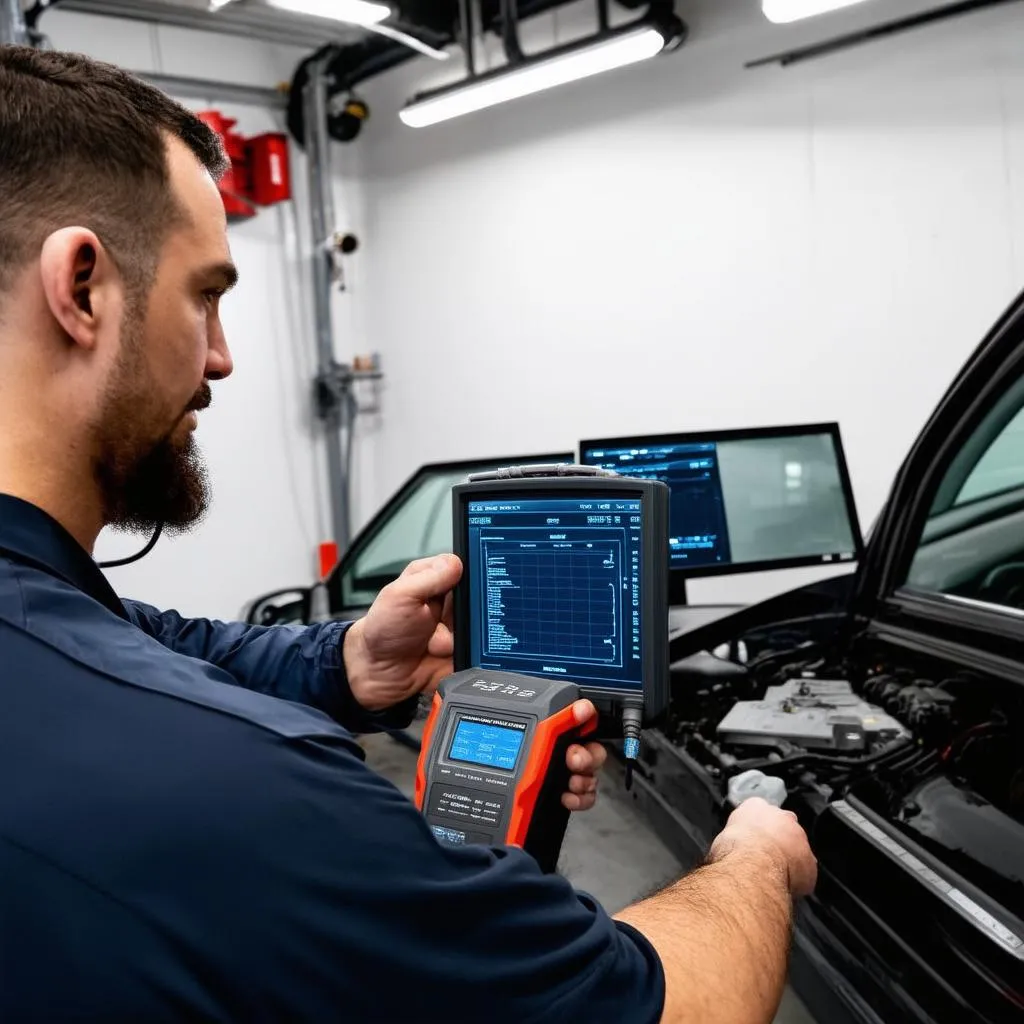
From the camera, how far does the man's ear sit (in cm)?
76

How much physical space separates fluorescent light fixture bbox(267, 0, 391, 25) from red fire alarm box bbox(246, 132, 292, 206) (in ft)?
4.16

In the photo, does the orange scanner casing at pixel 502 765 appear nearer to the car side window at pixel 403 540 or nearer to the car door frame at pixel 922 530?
the car door frame at pixel 922 530

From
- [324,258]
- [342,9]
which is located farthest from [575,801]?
[324,258]

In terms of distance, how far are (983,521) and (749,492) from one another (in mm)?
679

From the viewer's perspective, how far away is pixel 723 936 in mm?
855

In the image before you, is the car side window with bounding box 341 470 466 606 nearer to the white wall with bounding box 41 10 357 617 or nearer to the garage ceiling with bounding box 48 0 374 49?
the white wall with bounding box 41 10 357 617

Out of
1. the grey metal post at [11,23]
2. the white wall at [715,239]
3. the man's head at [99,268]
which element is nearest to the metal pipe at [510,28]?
the white wall at [715,239]

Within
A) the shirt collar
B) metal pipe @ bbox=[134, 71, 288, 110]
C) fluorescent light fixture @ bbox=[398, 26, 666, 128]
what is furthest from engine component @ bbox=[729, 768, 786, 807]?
metal pipe @ bbox=[134, 71, 288, 110]

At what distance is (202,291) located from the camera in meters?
0.89

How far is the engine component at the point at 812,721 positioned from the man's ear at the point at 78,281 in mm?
1317

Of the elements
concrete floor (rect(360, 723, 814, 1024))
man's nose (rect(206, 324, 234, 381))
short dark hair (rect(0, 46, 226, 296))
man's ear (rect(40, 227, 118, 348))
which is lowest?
concrete floor (rect(360, 723, 814, 1024))

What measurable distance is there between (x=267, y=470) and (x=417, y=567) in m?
4.28

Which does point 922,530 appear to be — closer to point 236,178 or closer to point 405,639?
point 405,639

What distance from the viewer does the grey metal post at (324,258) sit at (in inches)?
205
